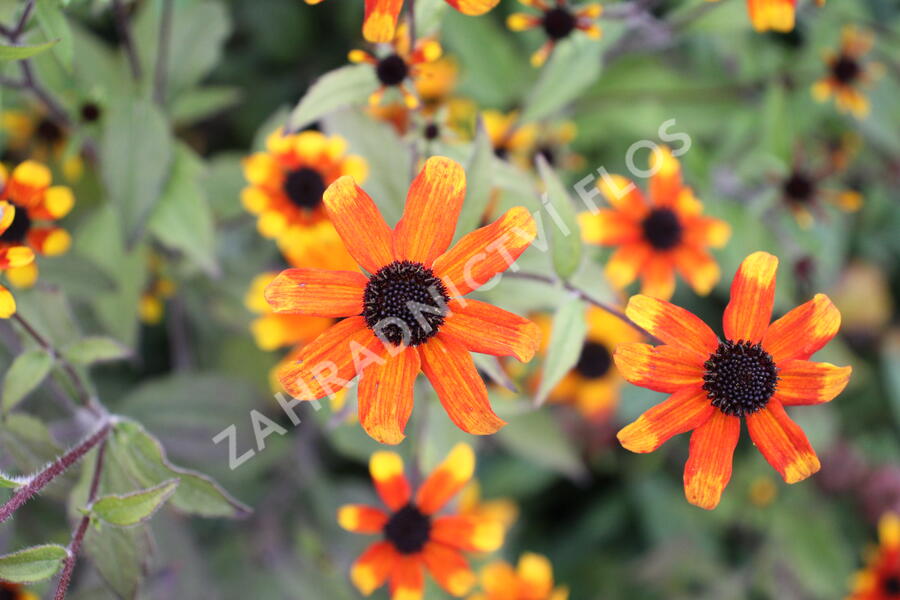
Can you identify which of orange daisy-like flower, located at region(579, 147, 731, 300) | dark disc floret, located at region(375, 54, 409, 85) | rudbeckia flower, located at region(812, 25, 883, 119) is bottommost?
rudbeckia flower, located at region(812, 25, 883, 119)

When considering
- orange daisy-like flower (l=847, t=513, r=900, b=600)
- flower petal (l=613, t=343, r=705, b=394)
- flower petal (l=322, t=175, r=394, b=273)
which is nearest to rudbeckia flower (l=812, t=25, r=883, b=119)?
orange daisy-like flower (l=847, t=513, r=900, b=600)

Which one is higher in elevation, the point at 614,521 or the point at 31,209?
the point at 31,209

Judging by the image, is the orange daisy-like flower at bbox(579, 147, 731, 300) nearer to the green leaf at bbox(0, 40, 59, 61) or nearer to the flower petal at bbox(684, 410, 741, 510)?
the flower petal at bbox(684, 410, 741, 510)

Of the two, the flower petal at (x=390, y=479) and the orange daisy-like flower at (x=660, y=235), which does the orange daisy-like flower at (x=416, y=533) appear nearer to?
the flower petal at (x=390, y=479)

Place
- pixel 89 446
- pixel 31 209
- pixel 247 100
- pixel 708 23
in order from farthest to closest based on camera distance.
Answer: pixel 247 100 < pixel 708 23 < pixel 31 209 < pixel 89 446

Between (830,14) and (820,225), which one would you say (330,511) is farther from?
(830,14)

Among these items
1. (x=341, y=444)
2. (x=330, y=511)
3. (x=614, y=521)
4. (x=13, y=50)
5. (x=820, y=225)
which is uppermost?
(x=13, y=50)

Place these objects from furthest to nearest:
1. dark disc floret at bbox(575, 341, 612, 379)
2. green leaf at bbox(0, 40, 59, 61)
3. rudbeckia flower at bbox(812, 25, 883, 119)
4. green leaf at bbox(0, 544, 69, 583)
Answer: dark disc floret at bbox(575, 341, 612, 379) < rudbeckia flower at bbox(812, 25, 883, 119) < green leaf at bbox(0, 40, 59, 61) < green leaf at bbox(0, 544, 69, 583)

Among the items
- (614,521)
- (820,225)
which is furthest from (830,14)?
(614,521)
